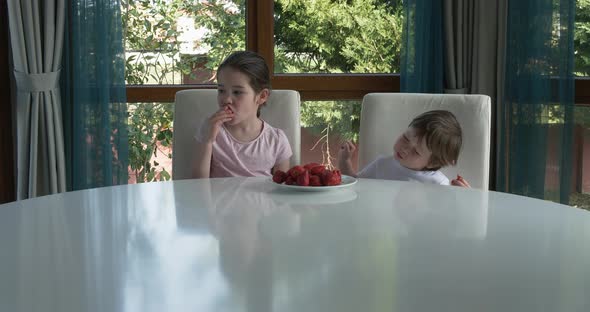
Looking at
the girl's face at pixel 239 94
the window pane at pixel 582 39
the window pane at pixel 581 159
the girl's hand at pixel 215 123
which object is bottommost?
the window pane at pixel 581 159

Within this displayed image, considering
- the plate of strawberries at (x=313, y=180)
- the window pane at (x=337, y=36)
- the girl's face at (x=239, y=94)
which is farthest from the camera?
the window pane at (x=337, y=36)

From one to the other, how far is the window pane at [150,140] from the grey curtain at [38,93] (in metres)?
0.39

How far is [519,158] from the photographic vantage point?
3.41 m

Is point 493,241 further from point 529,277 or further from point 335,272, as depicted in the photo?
point 335,272

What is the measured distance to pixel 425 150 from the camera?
218 cm

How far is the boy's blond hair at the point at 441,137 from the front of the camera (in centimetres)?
215

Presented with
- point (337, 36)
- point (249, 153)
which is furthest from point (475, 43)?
point (249, 153)

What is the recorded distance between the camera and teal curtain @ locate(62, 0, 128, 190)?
3.29 meters

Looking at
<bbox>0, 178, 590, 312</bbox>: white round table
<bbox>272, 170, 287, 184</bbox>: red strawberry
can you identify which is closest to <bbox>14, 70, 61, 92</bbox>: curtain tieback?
<bbox>0, 178, 590, 312</bbox>: white round table

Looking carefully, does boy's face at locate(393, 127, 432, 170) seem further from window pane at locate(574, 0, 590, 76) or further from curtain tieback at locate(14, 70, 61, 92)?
curtain tieback at locate(14, 70, 61, 92)

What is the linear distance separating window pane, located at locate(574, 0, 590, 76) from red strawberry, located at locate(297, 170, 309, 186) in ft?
7.01

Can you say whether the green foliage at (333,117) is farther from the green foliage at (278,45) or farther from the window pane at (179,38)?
the window pane at (179,38)

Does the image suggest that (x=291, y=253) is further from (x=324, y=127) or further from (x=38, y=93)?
(x=324, y=127)

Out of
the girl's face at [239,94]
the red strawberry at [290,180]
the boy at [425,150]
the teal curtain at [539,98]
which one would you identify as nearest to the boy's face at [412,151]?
the boy at [425,150]
